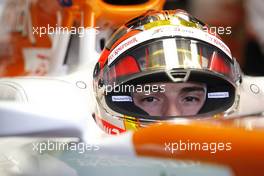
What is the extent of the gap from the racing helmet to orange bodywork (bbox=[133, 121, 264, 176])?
18 centimetres

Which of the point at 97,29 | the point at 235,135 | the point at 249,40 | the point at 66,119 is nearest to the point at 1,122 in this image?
the point at 66,119

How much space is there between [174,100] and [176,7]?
0.44m

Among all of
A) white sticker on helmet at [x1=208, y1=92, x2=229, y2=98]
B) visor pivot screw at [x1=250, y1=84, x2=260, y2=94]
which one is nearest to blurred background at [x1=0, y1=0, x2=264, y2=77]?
visor pivot screw at [x1=250, y1=84, x2=260, y2=94]

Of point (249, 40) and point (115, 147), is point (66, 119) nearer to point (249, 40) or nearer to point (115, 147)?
point (115, 147)

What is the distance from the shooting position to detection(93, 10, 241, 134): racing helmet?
33.7 inches

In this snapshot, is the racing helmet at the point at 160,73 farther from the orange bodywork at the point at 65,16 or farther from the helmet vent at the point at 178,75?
the orange bodywork at the point at 65,16

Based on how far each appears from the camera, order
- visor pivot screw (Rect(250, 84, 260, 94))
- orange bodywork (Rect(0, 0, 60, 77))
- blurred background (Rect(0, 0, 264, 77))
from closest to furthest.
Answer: visor pivot screw (Rect(250, 84, 260, 94)), blurred background (Rect(0, 0, 264, 77)), orange bodywork (Rect(0, 0, 60, 77))

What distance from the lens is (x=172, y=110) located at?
0.88m

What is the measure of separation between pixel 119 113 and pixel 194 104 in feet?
0.34

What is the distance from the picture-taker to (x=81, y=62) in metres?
1.16

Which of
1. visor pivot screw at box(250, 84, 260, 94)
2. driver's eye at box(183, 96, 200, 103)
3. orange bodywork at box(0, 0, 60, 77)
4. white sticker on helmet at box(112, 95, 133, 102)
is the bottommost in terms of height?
driver's eye at box(183, 96, 200, 103)

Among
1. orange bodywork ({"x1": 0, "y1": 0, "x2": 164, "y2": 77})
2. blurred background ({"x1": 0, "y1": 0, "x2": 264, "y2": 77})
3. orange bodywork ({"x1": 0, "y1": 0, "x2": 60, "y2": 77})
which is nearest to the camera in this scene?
orange bodywork ({"x1": 0, "y1": 0, "x2": 164, "y2": 77})

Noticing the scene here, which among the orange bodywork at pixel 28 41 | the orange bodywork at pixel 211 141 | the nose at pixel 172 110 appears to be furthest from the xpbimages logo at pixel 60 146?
the orange bodywork at pixel 28 41

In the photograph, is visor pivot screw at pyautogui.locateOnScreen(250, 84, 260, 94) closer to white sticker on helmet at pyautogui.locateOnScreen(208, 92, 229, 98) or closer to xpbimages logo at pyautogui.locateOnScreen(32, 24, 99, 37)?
white sticker on helmet at pyautogui.locateOnScreen(208, 92, 229, 98)
